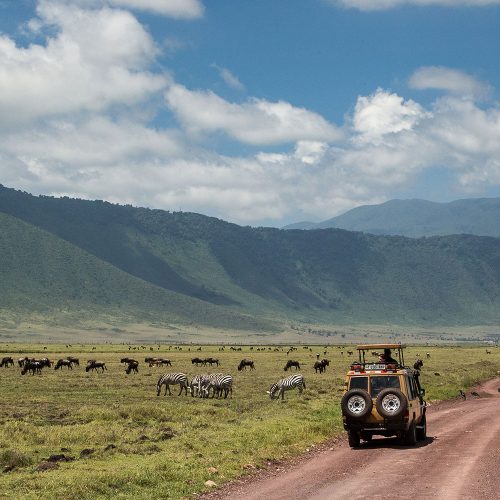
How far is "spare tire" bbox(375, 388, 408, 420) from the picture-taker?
23328mm

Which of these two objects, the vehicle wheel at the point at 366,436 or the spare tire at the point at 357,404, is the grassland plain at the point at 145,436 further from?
the spare tire at the point at 357,404

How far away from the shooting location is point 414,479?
18.8m

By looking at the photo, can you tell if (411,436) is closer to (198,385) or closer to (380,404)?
(380,404)

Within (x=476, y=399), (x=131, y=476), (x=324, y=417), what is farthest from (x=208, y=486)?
(x=476, y=399)

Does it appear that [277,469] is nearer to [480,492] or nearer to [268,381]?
[480,492]

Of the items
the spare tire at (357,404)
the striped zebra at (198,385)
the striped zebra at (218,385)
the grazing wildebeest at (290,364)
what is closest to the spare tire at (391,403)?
the spare tire at (357,404)

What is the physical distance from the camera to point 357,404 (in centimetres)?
2369

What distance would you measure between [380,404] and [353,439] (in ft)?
5.41

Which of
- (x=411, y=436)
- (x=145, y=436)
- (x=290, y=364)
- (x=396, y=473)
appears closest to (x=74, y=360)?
(x=290, y=364)

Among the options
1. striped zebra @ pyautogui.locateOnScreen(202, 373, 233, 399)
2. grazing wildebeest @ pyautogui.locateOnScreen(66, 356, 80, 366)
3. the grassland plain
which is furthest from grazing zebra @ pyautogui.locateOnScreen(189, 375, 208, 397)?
grazing wildebeest @ pyautogui.locateOnScreen(66, 356, 80, 366)

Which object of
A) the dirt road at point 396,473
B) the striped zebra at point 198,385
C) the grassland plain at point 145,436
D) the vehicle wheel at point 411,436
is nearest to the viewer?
the dirt road at point 396,473

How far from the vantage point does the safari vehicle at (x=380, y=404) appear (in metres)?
23.5

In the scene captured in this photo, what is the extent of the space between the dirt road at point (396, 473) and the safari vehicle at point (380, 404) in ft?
1.75

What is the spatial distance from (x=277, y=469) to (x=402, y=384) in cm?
498
